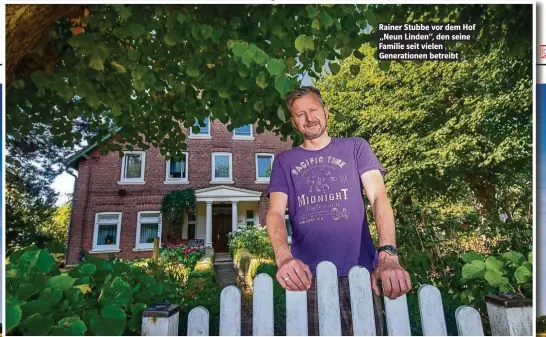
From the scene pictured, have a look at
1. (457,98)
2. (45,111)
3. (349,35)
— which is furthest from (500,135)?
(45,111)

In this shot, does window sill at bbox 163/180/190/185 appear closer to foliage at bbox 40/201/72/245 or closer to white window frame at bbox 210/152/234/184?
white window frame at bbox 210/152/234/184

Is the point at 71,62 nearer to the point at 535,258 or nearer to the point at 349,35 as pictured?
the point at 349,35

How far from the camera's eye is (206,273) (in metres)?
2.32

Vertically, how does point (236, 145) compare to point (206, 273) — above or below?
above

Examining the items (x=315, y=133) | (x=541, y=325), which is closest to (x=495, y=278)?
(x=541, y=325)

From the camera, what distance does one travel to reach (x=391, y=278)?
1.39m

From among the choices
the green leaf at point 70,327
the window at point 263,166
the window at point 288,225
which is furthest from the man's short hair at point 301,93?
the green leaf at point 70,327

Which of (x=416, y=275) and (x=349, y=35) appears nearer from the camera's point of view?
(x=349, y=35)

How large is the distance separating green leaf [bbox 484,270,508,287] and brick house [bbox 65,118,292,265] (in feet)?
3.95

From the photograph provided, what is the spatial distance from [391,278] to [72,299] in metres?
1.28

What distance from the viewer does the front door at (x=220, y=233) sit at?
2.37 metres

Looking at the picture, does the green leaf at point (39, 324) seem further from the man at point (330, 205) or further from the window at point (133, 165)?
the window at point (133, 165)

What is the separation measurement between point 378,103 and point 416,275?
4.43 ft

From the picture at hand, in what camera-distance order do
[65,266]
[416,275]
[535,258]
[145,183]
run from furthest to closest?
[145,183], [416,275], [535,258], [65,266]
